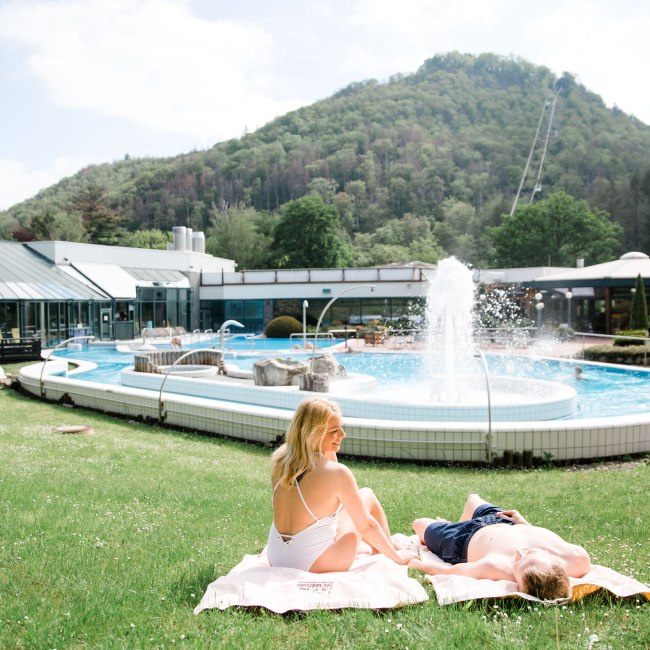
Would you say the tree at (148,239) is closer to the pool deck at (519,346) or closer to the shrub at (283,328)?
the shrub at (283,328)

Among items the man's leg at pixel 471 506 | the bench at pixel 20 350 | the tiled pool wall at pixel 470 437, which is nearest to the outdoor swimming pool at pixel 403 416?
the tiled pool wall at pixel 470 437

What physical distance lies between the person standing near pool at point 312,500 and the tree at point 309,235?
47.4m

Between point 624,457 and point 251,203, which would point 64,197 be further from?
point 624,457

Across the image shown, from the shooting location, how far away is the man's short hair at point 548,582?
3.10 metres

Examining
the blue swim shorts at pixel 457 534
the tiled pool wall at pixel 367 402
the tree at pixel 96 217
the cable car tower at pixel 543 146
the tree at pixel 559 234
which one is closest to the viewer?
the blue swim shorts at pixel 457 534

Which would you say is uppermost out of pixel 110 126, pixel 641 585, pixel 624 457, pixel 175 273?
pixel 110 126

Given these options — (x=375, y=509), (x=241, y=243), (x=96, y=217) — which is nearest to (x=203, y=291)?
(x=241, y=243)

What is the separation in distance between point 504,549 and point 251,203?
76055mm

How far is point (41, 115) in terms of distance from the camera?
2612cm

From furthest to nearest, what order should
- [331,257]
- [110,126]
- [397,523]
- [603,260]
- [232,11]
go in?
1. [331,257]
2. [603,260]
3. [110,126]
4. [232,11]
5. [397,523]

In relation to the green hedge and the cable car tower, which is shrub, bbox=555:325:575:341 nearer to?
the green hedge

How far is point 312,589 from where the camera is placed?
3.26 m

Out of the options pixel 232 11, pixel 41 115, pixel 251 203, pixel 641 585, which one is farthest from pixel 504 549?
pixel 251 203

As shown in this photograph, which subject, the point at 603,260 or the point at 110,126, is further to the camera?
the point at 603,260
